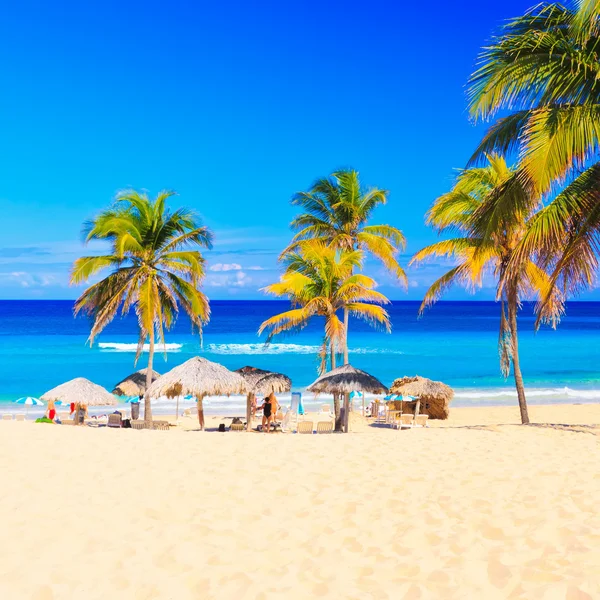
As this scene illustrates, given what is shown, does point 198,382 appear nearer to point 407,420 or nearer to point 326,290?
point 326,290

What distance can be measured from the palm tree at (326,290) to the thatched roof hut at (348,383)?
151 centimetres

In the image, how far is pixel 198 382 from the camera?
13.3 meters

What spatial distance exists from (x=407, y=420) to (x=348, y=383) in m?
4.49

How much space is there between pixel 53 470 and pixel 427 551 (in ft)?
16.3

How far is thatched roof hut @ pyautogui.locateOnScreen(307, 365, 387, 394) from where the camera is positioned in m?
12.6

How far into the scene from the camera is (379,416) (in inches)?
739

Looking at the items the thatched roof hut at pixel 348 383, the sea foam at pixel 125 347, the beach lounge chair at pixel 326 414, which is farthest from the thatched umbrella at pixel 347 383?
the sea foam at pixel 125 347

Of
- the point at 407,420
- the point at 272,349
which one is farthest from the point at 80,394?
the point at 272,349

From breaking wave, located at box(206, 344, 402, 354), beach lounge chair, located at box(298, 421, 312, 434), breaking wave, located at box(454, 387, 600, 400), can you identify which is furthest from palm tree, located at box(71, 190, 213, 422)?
breaking wave, located at box(206, 344, 402, 354)

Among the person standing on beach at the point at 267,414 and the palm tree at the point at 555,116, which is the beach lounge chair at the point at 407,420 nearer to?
the person standing on beach at the point at 267,414

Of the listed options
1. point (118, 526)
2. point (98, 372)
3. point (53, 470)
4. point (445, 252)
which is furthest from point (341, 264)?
point (98, 372)

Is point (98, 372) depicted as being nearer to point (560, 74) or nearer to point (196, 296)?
point (196, 296)

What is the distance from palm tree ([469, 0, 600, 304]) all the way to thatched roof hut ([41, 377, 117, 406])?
11708mm

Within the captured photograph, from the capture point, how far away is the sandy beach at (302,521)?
383 centimetres
